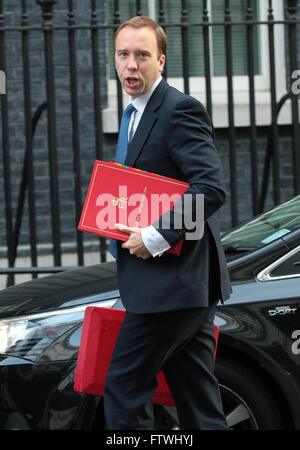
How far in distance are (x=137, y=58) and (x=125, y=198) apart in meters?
0.50

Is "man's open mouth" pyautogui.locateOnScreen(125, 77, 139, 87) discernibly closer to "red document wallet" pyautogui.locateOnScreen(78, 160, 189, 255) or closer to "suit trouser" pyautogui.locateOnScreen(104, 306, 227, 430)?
"red document wallet" pyautogui.locateOnScreen(78, 160, 189, 255)

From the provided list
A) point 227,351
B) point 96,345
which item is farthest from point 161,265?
point 227,351

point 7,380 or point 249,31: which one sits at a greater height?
point 249,31

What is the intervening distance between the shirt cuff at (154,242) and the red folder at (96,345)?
34 cm

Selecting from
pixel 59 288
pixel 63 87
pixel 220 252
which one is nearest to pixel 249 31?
pixel 63 87

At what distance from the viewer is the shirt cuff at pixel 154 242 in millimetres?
2895

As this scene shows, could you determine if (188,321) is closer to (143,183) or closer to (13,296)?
(143,183)

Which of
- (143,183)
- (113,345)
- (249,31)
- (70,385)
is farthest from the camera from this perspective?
(249,31)

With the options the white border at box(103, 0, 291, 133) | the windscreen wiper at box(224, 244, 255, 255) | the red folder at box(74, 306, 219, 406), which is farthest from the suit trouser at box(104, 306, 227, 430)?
the white border at box(103, 0, 291, 133)

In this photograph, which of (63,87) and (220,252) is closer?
(220,252)

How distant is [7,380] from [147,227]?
41.7 inches

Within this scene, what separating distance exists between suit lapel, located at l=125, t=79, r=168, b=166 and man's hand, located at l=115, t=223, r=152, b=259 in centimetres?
24

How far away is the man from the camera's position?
9.58 feet
